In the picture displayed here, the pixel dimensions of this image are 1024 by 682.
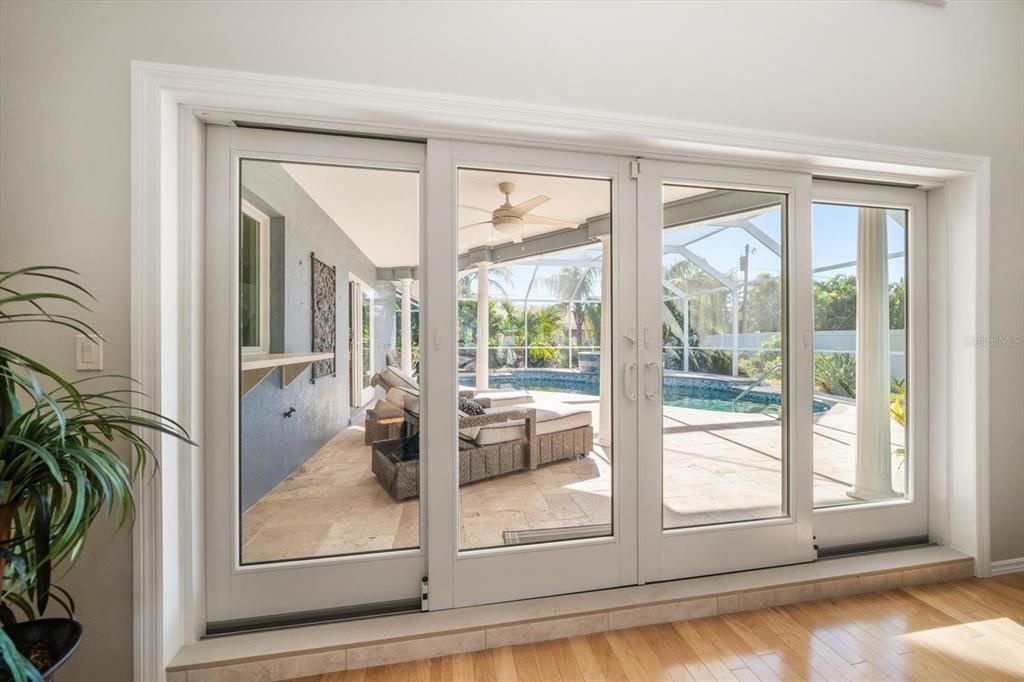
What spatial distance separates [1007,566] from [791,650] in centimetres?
149

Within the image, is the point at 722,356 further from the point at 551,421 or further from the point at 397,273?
the point at 397,273

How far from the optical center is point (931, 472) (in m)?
2.29

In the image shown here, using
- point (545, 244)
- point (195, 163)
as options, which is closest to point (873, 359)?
point (545, 244)

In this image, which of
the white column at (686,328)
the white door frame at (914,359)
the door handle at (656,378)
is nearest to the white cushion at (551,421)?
the door handle at (656,378)

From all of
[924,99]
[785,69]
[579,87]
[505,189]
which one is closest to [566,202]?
[505,189]


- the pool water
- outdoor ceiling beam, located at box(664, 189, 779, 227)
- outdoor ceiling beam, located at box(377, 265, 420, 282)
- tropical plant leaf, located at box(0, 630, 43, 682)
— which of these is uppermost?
outdoor ceiling beam, located at box(664, 189, 779, 227)

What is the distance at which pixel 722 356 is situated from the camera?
2.03 metres

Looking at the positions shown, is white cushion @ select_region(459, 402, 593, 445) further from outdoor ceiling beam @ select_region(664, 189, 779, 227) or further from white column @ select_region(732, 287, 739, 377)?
outdoor ceiling beam @ select_region(664, 189, 779, 227)

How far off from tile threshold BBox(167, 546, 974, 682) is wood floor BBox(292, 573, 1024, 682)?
0.13 feet

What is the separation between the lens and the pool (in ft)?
6.13

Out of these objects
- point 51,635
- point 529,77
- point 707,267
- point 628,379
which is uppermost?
point 529,77

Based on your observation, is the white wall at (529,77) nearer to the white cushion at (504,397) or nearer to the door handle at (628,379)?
the door handle at (628,379)

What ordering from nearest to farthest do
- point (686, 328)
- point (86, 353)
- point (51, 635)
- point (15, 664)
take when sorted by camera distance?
1. point (15, 664)
2. point (51, 635)
3. point (86, 353)
4. point (686, 328)

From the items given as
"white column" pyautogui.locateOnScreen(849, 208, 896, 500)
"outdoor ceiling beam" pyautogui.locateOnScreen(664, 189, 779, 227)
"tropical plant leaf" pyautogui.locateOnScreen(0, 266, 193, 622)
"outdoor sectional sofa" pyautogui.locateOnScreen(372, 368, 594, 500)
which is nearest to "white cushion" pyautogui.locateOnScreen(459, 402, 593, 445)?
"outdoor sectional sofa" pyautogui.locateOnScreen(372, 368, 594, 500)
